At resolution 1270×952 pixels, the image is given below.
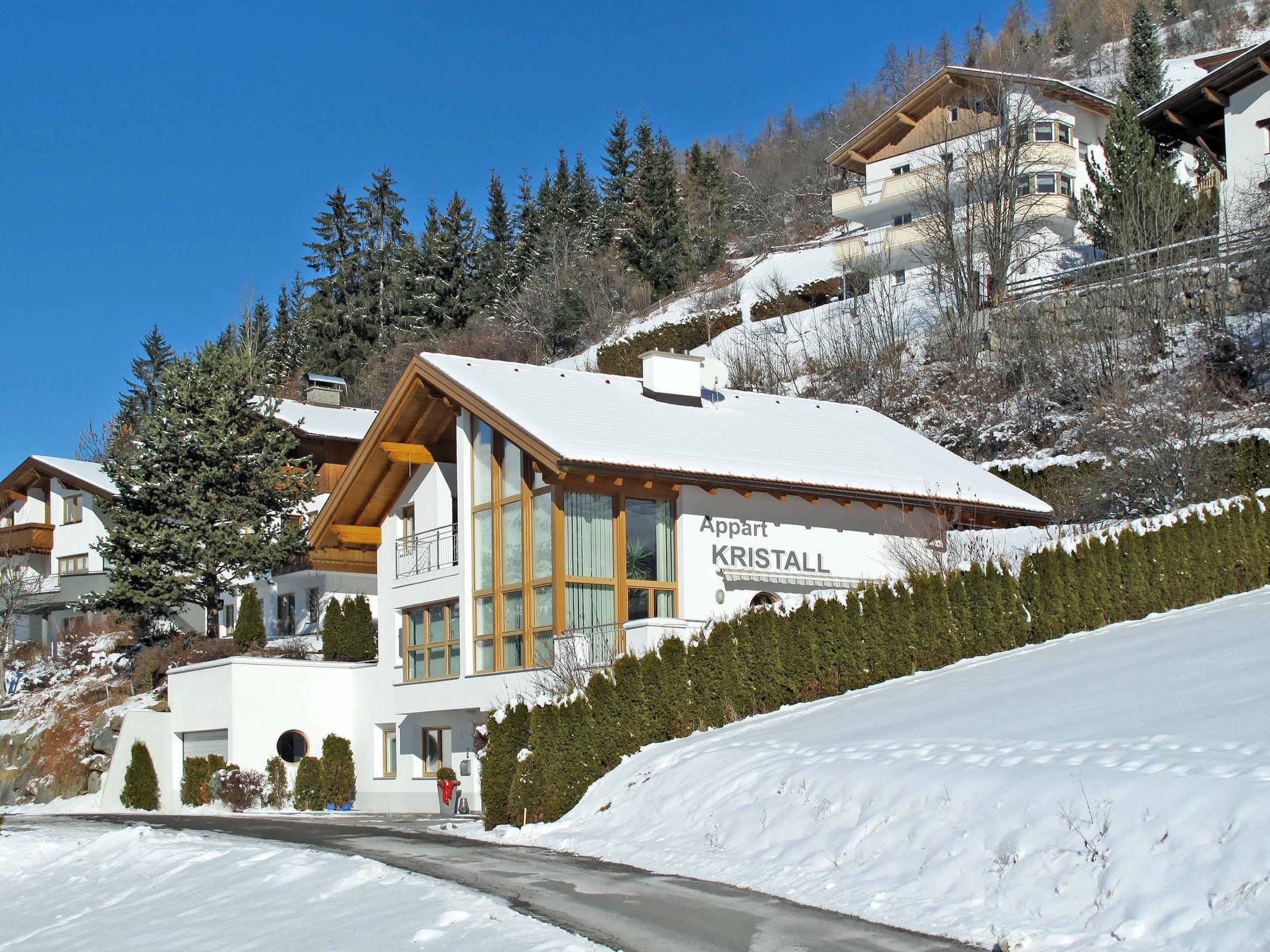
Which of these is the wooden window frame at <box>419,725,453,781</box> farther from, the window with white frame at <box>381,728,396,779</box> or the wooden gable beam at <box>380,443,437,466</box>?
the wooden gable beam at <box>380,443,437,466</box>

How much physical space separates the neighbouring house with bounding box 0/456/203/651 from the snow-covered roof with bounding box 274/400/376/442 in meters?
9.20

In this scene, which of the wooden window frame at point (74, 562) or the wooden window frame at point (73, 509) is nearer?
the wooden window frame at point (74, 562)

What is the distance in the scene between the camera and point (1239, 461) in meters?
27.5

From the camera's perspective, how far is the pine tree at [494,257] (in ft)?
254

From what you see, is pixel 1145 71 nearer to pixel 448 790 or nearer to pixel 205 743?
pixel 205 743

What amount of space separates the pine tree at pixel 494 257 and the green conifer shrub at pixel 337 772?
159ft

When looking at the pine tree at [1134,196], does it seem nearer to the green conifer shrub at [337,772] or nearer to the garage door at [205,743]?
the green conifer shrub at [337,772]

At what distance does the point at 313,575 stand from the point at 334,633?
6.52 m

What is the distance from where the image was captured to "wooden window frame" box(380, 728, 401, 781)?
29688mm

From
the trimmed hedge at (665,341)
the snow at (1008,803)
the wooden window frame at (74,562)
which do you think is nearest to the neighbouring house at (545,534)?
the snow at (1008,803)

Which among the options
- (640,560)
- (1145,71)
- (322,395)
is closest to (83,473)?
(322,395)

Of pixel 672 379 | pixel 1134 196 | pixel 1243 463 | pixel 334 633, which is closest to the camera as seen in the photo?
pixel 1243 463

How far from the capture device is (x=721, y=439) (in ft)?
86.7

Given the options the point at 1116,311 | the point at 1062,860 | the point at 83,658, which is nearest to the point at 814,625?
the point at 1062,860
